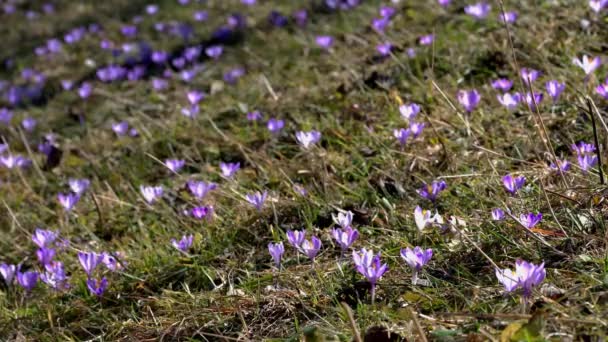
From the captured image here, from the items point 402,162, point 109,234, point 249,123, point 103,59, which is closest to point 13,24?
point 103,59

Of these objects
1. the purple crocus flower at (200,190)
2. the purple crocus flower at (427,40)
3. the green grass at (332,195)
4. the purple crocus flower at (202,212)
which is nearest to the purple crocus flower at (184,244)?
the green grass at (332,195)

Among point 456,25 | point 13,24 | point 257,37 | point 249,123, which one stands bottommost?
point 13,24

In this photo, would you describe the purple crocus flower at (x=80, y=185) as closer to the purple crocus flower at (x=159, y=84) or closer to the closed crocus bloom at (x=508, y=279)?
the purple crocus flower at (x=159, y=84)

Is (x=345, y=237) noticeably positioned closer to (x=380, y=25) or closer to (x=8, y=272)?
(x=8, y=272)

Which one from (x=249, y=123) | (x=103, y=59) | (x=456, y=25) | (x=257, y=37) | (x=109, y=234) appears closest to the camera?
(x=109, y=234)

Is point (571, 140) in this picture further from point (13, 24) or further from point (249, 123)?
point (13, 24)

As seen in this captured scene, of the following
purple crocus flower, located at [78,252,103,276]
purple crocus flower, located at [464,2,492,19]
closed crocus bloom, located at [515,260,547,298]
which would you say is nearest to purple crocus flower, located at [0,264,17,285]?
purple crocus flower, located at [78,252,103,276]

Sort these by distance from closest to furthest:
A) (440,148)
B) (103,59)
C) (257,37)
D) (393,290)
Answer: (393,290) → (440,148) → (257,37) → (103,59)

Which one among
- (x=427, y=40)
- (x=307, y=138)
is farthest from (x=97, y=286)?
(x=427, y=40)
